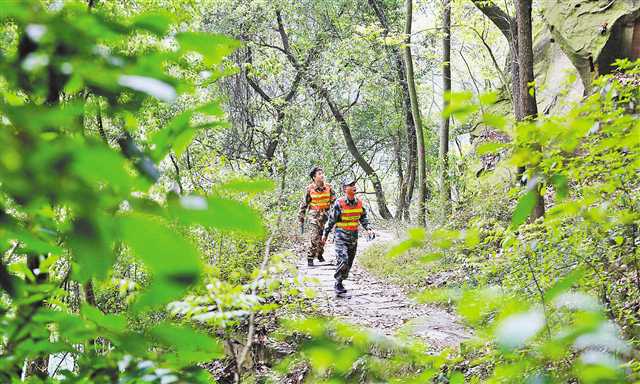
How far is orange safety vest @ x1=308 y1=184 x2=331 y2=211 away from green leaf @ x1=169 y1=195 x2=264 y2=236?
10.3 metres

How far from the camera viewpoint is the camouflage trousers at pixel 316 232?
1104cm

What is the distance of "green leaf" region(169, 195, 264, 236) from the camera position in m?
0.61

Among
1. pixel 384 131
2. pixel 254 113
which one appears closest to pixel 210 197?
pixel 254 113

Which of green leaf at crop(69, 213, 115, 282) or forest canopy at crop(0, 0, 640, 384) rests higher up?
forest canopy at crop(0, 0, 640, 384)

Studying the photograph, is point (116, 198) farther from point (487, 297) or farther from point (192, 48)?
point (487, 297)

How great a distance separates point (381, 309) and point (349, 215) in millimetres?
1687

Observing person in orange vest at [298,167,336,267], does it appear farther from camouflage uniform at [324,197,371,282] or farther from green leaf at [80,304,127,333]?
green leaf at [80,304,127,333]

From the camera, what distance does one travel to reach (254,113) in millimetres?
21656

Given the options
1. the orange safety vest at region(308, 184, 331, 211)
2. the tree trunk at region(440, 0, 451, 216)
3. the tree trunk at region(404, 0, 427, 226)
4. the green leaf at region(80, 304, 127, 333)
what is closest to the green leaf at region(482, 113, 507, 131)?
the green leaf at region(80, 304, 127, 333)

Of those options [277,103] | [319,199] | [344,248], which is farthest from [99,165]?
[277,103]

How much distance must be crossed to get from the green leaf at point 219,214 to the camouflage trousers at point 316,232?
1039 centimetres

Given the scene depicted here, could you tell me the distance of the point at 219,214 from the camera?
0.62m

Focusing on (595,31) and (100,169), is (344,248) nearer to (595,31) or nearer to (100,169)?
(595,31)

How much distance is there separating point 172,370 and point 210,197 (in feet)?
2.00
